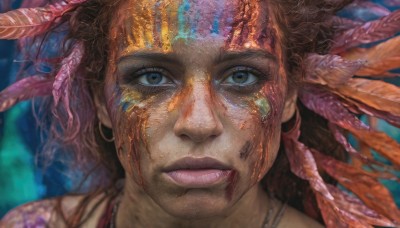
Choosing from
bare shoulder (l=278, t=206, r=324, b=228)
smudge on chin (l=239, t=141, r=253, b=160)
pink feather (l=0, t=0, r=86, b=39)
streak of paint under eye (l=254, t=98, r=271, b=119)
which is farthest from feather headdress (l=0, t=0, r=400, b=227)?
smudge on chin (l=239, t=141, r=253, b=160)

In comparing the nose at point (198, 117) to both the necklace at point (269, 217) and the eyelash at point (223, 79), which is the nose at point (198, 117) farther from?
the necklace at point (269, 217)

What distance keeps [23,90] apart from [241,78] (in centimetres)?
73

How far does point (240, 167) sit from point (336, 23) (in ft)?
2.04

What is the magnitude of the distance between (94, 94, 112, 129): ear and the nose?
395 millimetres

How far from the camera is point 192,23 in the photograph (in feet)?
5.41

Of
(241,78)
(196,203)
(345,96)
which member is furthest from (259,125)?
(345,96)

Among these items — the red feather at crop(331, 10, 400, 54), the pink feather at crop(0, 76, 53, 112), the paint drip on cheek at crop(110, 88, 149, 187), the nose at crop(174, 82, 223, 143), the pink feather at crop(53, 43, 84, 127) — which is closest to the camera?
the nose at crop(174, 82, 223, 143)

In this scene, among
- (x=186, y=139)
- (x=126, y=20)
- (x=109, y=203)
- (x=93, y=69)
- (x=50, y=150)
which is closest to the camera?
(x=186, y=139)

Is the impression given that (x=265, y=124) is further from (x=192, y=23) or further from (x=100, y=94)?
(x=100, y=94)

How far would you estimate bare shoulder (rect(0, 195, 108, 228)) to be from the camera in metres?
2.12

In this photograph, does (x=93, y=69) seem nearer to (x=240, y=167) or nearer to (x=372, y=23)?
(x=240, y=167)

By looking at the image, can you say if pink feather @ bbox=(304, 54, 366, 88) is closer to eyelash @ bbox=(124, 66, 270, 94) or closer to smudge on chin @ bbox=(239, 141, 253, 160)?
eyelash @ bbox=(124, 66, 270, 94)

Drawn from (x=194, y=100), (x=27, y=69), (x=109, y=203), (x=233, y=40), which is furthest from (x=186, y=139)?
(x=27, y=69)

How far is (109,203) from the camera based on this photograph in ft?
6.95
